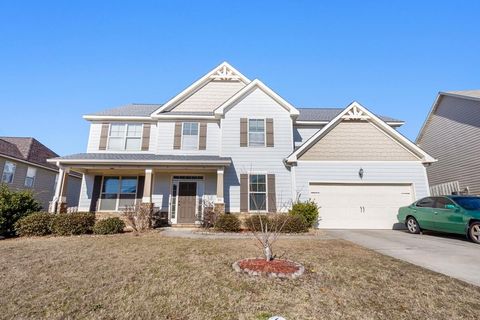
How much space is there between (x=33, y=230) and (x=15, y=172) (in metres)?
13.8

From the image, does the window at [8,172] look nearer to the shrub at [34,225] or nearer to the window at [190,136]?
the shrub at [34,225]

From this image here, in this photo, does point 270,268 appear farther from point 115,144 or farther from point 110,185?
point 115,144

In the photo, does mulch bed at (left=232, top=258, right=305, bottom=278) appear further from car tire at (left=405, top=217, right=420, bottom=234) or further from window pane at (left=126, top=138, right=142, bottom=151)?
window pane at (left=126, top=138, right=142, bottom=151)

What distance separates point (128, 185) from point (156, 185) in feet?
6.20

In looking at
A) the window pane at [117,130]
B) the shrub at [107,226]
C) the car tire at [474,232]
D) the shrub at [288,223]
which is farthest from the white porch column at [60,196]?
the car tire at [474,232]

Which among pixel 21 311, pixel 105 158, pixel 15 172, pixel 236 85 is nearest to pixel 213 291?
pixel 21 311

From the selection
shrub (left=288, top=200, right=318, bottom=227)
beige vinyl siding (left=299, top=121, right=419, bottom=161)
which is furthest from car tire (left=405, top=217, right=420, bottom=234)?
shrub (left=288, top=200, right=318, bottom=227)

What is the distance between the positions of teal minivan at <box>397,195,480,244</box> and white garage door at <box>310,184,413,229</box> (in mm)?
1194

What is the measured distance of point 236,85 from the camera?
16.0 meters

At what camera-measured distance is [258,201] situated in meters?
12.6

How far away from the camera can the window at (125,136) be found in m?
14.4

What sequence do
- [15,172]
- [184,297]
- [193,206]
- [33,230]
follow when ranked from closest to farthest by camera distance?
[184,297] → [33,230] → [193,206] → [15,172]

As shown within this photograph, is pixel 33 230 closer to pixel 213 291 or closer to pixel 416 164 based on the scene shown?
pixel 213 291

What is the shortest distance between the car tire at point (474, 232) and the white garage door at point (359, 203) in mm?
3546
